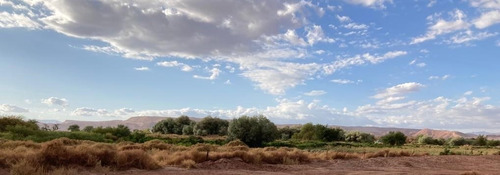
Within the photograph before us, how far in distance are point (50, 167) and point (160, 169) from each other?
4.77 meters

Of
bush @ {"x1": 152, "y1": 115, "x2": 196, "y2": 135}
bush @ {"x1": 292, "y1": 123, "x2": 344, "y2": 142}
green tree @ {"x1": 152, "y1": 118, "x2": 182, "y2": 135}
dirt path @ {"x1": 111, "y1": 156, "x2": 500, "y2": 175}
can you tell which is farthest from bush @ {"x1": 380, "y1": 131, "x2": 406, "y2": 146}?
dirt path @ {"x1": 111, "y1": 156, "x2": 500, "y2": 175}

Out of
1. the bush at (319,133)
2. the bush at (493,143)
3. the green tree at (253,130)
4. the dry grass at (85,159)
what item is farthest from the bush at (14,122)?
the bush at (493,143)

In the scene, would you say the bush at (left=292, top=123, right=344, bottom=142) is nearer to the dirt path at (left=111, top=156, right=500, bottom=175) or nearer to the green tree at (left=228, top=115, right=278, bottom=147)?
the green tree at (left=228, top=115, right=278, bottom=147)

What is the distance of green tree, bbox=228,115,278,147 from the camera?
56.6 metres

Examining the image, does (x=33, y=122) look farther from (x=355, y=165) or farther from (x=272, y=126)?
(x=355, y=165)

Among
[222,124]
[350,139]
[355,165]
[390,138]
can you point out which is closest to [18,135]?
[355,165]

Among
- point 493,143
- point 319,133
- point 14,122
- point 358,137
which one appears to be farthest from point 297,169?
point 493,143

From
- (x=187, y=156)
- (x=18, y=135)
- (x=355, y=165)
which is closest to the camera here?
(x=187, y=156)

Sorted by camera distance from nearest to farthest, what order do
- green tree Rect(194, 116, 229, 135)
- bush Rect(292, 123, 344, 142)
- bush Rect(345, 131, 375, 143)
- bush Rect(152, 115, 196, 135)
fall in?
green tree Rect(194, 116, 229, 135), bush Rect(292, 123, 344, 142), bush Rect(345, 131, 375, 143), bush Rect(152, 115, 196, 135)

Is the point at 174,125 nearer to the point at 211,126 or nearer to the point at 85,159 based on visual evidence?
the point at 211,126

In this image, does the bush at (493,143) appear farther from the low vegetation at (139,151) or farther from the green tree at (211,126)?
the green tree at (211,126)

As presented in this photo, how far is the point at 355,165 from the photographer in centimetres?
2709

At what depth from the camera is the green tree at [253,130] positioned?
186ft

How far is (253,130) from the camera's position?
5634 centimetres
